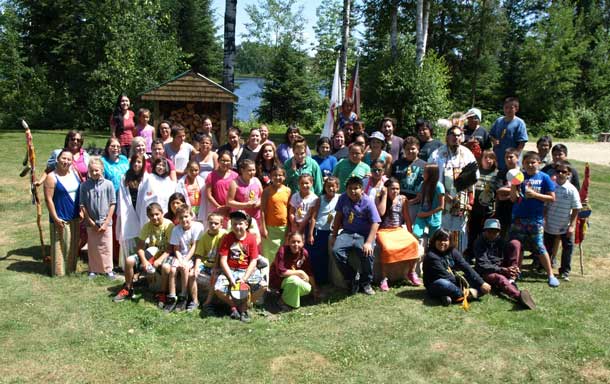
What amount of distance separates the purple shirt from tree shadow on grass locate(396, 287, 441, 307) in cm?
82

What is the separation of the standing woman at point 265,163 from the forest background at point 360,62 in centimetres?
782

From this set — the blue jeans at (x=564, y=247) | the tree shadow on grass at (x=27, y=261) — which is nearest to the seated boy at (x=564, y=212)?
the blue jeans at (x=564, y=247)

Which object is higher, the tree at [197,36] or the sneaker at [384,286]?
the tree at [197,36]

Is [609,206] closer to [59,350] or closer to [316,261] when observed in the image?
[316,261]

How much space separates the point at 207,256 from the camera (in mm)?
5727

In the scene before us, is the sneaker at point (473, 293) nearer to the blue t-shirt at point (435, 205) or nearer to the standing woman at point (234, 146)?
the blue t-shirt at point (435, 205)

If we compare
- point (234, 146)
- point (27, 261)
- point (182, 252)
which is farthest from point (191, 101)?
point (182, 252)

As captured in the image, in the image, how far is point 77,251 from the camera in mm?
6598

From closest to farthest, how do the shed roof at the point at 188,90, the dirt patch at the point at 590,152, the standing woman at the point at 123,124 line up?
1. the standing woman at the point at 123,124
2. the shed roof at the point at 188,90
3. the dirt patch at the point at 590,152

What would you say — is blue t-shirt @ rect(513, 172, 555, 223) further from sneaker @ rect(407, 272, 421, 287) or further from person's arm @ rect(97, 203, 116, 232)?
person's arm @ rect(97, 203, 116, 232)

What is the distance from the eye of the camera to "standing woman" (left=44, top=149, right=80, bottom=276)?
634 centimetres

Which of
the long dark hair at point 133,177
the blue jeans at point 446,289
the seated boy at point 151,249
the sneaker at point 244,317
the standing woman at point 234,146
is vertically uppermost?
the standing woman at point 234,146

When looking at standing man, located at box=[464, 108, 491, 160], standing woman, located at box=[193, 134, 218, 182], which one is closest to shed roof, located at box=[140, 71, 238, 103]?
standing woman, located at box=[193, 134, 218, 182]

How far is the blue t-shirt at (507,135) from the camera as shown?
737cm
